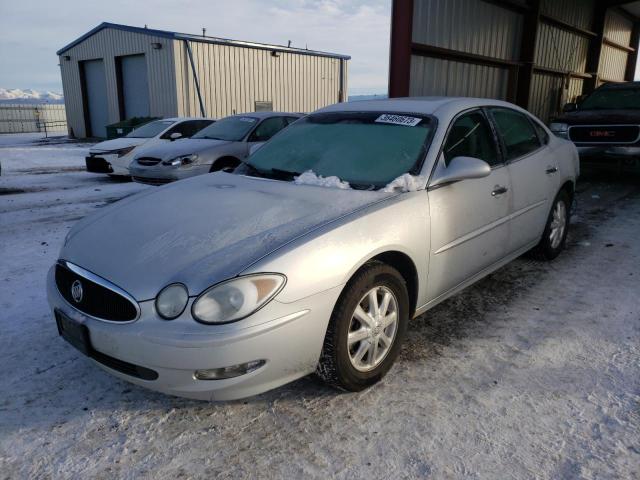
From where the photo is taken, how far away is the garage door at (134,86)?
63.7 ft

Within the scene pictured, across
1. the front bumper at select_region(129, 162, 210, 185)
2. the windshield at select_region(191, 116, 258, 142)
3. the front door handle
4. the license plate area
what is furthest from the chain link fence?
the front door handle

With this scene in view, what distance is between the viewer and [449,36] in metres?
9.78

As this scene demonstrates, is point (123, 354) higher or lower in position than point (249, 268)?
lower

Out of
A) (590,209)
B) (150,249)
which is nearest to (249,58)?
(590,209)

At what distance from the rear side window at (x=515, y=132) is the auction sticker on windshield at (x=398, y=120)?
84cm

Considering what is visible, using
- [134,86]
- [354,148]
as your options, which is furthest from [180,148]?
[134,86]

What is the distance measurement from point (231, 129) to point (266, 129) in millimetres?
605

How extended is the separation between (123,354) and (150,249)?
0.51 m

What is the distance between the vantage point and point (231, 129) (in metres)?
8.54

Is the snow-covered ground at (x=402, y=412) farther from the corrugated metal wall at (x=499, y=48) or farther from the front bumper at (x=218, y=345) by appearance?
the corrugated metal wall at (x=499, y=48)

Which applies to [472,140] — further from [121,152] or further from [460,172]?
[121,152]

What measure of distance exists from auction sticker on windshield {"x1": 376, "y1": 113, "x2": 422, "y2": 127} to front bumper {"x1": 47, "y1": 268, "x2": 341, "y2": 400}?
1515mm

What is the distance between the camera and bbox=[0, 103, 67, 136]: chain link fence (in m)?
28.7

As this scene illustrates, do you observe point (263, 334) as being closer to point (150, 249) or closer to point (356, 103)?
point (150, 249)
